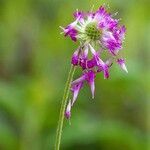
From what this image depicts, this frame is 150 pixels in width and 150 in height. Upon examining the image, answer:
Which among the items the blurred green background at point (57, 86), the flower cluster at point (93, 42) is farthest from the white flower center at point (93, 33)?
the blurred green background at point (57, 86)

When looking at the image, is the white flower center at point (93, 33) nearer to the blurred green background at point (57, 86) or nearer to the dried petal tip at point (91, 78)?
the dried petal tip at point (91, 78)

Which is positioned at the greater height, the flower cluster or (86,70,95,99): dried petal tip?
the flower cluster

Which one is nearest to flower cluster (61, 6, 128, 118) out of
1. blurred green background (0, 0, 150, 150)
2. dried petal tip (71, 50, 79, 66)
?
dried petal tip (71, 50, 79, 66)

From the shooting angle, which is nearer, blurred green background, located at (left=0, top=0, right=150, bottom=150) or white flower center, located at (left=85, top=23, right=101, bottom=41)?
white flower center, located at (left=85, top=23, right=101, bottom=41)

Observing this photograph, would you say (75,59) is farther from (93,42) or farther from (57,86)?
(57,86)

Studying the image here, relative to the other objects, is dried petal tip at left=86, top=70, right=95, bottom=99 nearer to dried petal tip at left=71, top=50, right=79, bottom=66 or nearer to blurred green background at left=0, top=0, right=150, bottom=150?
dried petal tip at left=71, top=50, right=79, bottom=66

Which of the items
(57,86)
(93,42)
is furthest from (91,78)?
(57,86)

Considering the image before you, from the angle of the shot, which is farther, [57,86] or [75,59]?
[57,86]
